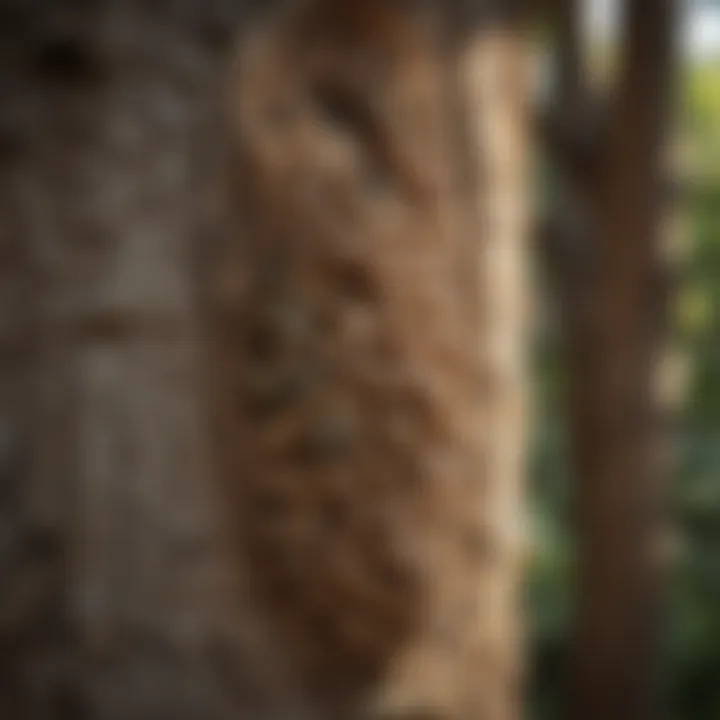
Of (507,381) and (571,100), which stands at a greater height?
(571,100)

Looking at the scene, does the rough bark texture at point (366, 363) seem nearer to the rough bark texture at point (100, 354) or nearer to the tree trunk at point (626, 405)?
the rough bark texture at point (100, 354)

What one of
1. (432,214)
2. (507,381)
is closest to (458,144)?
(432,214)

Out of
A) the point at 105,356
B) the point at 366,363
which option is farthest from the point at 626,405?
the point at 105,356

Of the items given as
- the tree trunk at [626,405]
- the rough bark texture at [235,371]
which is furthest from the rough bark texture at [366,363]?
the tree trunk at [626,405]

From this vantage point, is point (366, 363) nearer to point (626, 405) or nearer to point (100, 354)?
point (100, 354)

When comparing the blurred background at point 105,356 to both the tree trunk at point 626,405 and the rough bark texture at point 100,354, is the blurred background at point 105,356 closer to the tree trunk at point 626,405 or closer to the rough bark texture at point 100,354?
the rough bark texture at point 100,354

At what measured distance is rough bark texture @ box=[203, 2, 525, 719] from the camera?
773mm

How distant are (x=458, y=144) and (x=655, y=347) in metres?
1.24

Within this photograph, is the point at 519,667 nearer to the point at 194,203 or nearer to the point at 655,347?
the point at 194,203

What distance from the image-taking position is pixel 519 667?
102 centimetres

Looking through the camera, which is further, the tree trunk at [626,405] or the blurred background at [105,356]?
the tree trunk at [626,405]

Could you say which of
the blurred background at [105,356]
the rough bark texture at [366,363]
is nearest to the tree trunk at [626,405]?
the rough bark texture at [366,363]

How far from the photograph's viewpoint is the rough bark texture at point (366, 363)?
0.77 m

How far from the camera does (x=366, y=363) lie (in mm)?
815
